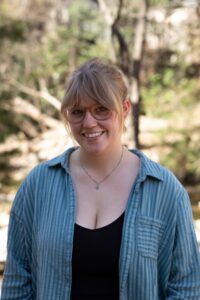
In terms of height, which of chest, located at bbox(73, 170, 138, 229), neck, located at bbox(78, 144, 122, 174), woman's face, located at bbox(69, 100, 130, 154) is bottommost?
chest, located at bbox(73, 170, 138, 229)

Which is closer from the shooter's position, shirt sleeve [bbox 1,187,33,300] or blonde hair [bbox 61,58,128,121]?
blonde hair [bbox 61,58,128,121]

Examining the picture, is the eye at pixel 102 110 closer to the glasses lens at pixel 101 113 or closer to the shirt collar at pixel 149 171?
the glasses lens at pixel 101 113

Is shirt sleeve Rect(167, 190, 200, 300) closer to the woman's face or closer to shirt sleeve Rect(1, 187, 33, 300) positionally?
the woman's face

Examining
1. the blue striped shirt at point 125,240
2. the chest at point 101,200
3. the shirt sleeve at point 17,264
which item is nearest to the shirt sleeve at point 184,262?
the blue striped shirt at point 125,240

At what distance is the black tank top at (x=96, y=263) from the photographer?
4.98ft

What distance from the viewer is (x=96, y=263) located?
1.52 meters

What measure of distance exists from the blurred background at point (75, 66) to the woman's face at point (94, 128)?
7245mm

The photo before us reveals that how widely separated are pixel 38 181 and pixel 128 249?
0.34 meters

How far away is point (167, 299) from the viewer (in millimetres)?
1597

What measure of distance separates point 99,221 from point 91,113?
0.96 ft

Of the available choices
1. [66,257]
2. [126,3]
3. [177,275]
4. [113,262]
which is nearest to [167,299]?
[177,275]

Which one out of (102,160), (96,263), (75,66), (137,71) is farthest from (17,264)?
(75,66)

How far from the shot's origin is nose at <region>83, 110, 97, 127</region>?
61.2 inches

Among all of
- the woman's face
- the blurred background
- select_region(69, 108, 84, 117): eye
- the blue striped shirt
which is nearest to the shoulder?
the blue striped shirt
